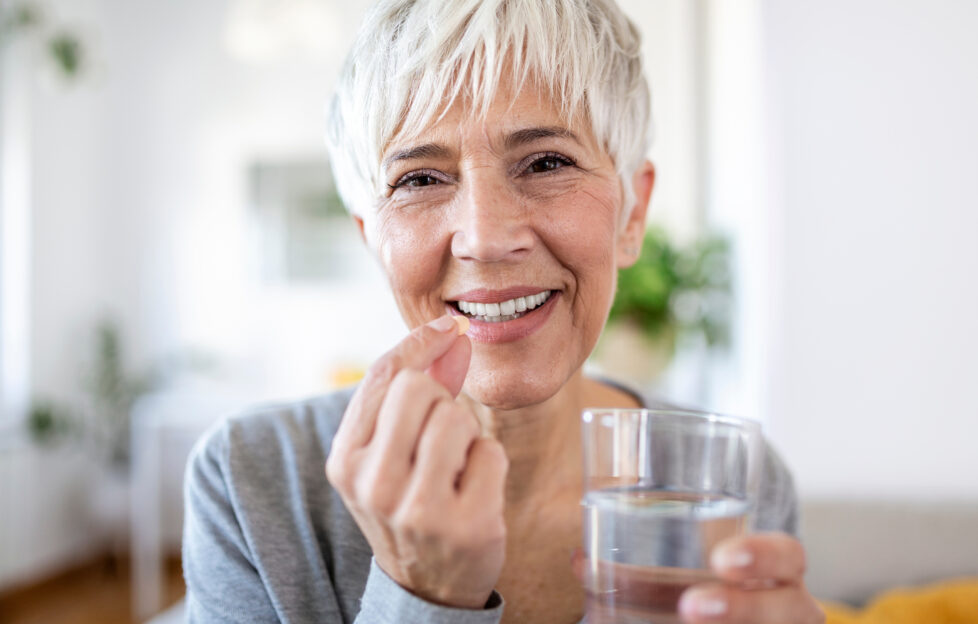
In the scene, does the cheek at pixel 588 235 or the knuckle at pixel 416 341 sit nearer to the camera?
the knuckle at pixel 416 341

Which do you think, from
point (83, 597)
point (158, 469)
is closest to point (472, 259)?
point (158, 469)

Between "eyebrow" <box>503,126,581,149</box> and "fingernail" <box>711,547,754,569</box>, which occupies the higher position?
"eyebrow" <box>503,126,581,149</box>

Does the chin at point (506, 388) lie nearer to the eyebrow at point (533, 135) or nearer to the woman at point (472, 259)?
the woman at point (472, 259)

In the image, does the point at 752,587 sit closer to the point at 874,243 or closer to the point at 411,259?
the point at 411,259

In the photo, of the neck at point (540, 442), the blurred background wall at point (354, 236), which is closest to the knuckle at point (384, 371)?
the neck at point (540, 442)

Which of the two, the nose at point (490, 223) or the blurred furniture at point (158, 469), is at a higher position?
the nose at point (490, 223)

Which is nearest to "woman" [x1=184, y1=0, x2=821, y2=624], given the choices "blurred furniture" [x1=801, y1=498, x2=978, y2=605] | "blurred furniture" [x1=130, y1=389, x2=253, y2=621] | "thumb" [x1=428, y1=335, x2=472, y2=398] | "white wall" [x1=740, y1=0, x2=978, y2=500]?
"thumb" [x1=428, y1=335, x2=472, y2=398]

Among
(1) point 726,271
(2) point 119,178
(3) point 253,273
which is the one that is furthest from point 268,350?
(1) point 726,271

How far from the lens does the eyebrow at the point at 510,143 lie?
2.77 ft

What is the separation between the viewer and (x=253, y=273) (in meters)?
4.70

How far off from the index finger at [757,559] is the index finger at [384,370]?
262 mm

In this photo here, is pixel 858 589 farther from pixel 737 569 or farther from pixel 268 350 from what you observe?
pixel 268 350

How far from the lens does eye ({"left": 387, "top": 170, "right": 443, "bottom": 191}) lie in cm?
88

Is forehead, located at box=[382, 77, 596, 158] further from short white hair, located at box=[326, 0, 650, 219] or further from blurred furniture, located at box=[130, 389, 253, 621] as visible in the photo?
blurred furniture, located at box=[130, 389, 253, 621]
